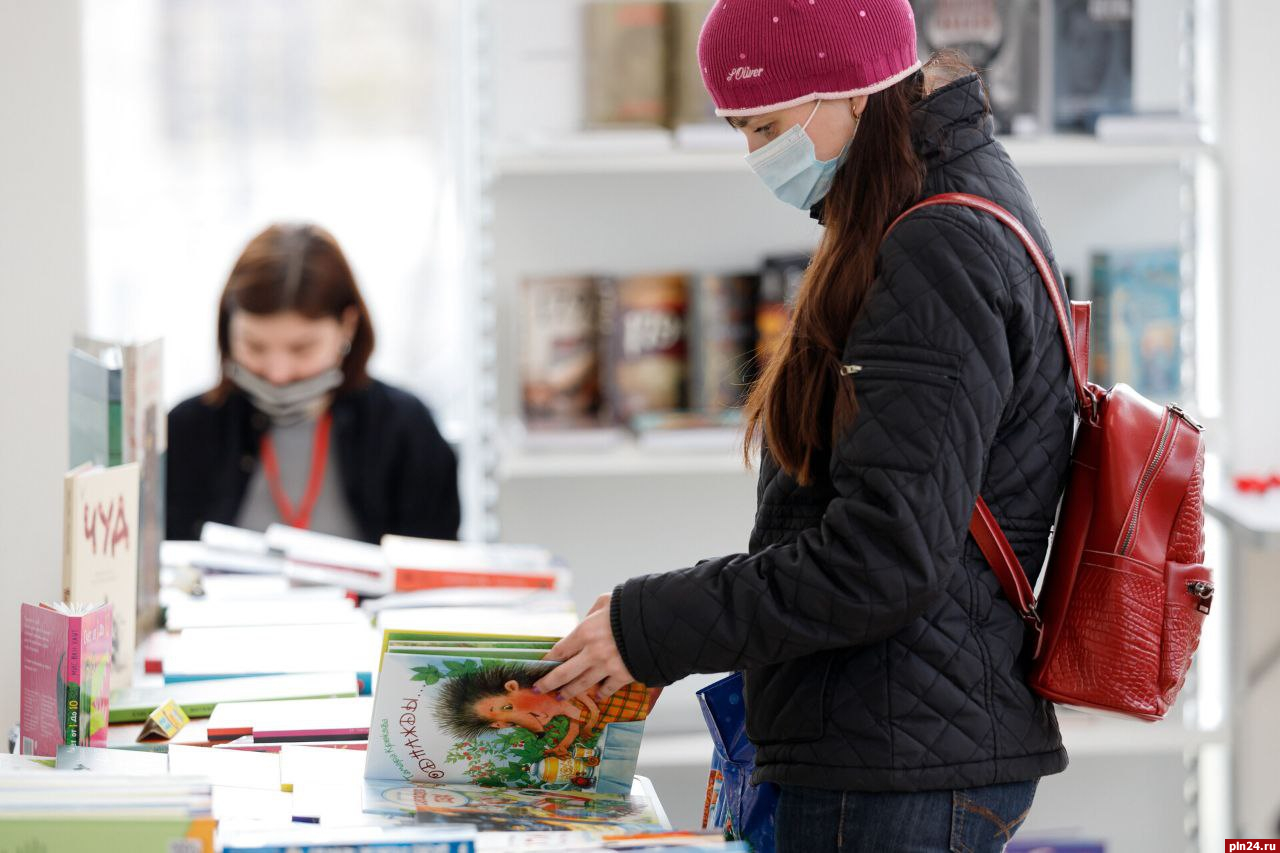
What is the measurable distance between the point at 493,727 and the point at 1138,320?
2.13 meters

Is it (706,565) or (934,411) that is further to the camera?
(706,565)

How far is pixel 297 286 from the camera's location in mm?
3174

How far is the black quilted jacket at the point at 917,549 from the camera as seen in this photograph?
118cm

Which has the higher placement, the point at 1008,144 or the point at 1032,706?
the point at 1008,144

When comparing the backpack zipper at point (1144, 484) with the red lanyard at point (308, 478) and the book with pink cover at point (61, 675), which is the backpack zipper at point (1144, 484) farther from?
the red lanyard at point (308, 478)

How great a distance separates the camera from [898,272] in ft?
3.92

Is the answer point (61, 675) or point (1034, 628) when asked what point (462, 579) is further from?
point (1034, 628)

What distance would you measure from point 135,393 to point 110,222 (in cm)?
198

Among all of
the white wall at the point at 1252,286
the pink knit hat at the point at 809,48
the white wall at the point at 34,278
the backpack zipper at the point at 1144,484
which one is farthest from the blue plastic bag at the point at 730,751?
the white wall at the point at 1252,286

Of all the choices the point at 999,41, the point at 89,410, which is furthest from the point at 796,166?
the point at 999,41

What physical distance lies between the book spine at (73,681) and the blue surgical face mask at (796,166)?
0.78m

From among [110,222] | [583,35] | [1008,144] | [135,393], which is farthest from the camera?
[110,222]

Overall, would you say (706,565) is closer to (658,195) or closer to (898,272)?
(898,272)

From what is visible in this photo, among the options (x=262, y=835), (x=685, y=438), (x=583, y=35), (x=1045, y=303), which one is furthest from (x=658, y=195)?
(x=262, y=835)
